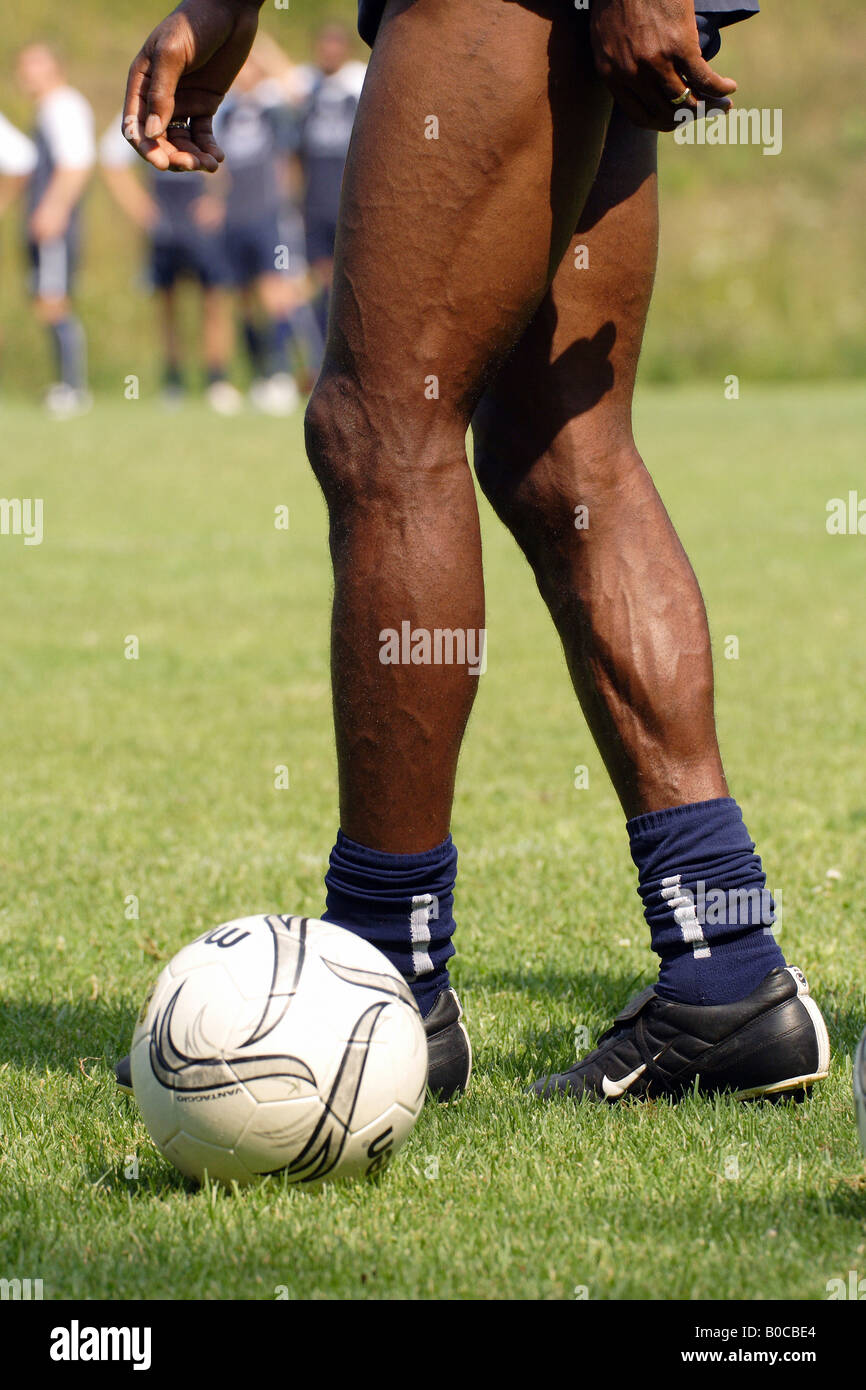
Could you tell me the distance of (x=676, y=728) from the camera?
2.46 meters

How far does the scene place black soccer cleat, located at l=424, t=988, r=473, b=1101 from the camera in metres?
2.42

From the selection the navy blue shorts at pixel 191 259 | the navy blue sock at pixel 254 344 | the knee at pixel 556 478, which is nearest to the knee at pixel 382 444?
the knee at pixel 556 478

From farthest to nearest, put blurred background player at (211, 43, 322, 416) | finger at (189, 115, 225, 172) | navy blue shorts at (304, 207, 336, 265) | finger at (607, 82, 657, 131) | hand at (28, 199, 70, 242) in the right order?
blurred background player at (211, 43, 322, 416) < hand at (28, 199, 70, 242) < navy blue shorts at (304, 207, 336, 265) < finger at (189, 115, 225, 172) < finger at (607, 82, 657, 131)

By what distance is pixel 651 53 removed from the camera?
2133 millimetres

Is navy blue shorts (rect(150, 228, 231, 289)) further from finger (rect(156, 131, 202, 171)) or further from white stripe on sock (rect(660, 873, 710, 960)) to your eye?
white stripe on sock (rect(660, 873, 710, 960))

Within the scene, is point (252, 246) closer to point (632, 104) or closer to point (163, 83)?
point (163, 83)

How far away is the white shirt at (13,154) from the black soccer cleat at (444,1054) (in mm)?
19377

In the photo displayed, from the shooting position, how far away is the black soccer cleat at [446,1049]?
7.93 feet

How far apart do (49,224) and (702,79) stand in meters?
17.1

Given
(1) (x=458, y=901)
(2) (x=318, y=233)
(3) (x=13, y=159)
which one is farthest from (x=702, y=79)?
(3) (x=13, y=159)

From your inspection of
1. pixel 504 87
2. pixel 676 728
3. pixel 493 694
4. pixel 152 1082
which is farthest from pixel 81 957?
pixel 493 694

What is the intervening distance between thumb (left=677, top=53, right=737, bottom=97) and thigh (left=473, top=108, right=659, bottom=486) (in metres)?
0.35

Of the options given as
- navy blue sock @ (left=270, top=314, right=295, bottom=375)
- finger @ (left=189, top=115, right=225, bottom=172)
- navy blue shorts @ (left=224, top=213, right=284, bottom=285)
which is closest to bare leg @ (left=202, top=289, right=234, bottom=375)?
navy blue shorts @ (left=224, top=213, right=284, bottom=285)

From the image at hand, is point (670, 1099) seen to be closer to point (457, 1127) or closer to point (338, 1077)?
point (457, 1127)
